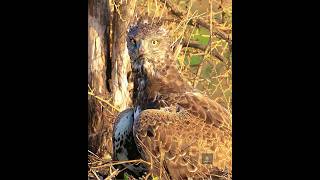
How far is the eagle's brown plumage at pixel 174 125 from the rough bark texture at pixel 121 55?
0.39 ft

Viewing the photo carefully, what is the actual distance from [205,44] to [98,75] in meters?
0.61

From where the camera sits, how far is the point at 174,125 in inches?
159

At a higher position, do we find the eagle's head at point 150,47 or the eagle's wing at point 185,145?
the eagle's head at point 150,47

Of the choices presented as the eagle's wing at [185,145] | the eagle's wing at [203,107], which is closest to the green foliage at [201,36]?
the eagle's wing at [203,107]

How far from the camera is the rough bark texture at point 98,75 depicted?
4266mm

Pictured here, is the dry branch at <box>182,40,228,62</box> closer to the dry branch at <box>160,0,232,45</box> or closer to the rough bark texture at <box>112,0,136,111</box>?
the dry branch at <box>160,0,232,45</box>

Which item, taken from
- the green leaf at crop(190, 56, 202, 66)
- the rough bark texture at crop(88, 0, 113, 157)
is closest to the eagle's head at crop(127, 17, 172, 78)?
the green leaf at crop(190, 56, 202, 66)

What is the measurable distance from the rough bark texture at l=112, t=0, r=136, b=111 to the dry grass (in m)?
0.14

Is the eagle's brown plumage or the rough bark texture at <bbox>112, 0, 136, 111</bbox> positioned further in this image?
the rough bark texture at <bbox>112, 0, 136, 111</bbox>

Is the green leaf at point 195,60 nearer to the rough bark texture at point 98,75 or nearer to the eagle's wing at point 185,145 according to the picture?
the eagle's wing at point 185,145

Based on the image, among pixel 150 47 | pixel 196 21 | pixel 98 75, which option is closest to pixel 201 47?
pixel 196 21

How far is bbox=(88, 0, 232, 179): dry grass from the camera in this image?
4.08 m

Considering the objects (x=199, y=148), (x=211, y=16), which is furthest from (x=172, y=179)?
(x=211, y=16)

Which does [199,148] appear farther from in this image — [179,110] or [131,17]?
[131,17]
